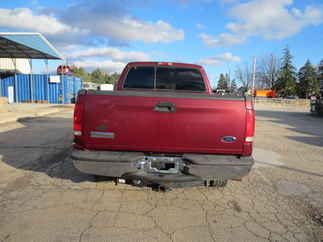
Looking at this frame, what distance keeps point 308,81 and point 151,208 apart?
2946 inches

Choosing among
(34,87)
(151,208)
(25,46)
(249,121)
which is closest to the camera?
(249,121)

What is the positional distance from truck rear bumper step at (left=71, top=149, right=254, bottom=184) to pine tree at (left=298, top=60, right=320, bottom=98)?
242 feet

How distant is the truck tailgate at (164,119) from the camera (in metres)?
2.79

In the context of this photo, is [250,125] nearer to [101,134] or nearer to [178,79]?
[101,134]

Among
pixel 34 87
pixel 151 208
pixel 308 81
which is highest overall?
pixel 308 81

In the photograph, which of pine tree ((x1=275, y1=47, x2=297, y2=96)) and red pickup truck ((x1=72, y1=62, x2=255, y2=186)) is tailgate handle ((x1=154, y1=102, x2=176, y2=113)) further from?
pine tree ((x1=275, y1=47, x2=297, y2=96))

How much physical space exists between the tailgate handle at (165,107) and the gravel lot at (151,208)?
1.38m

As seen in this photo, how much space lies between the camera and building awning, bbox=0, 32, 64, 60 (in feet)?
52.6

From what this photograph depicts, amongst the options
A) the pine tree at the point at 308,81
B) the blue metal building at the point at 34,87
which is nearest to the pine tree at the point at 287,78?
the pine tree at the point at 308,81

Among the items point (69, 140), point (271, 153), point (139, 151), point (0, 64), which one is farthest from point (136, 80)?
point (0, 64)

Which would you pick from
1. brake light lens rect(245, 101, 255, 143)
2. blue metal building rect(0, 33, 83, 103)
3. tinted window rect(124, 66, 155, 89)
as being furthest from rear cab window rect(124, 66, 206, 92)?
blue metal building rect(0, 33, 83, 103)

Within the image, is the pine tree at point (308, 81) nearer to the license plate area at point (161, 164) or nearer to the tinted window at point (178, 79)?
the tinted window at point (178, 79)

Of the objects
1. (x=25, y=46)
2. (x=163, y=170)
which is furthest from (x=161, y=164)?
A: (x=25, y=46)

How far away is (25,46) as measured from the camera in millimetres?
18812
